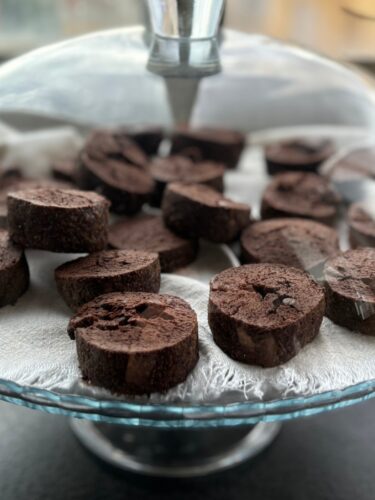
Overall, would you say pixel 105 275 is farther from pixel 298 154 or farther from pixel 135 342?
pixel 298 154

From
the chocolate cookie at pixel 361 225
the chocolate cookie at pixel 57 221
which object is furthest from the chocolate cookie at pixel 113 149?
the chocolate cookie at pixel 361 225

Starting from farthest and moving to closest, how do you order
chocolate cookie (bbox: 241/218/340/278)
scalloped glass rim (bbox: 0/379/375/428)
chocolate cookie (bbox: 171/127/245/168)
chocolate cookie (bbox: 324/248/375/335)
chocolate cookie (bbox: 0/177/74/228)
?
chocolate cookie (bbox: 171/127/245/168), chocolate cookie (bbox: 0/177/74/228), chocolate cookie (bbox: 241/218/340/278), chocolate cookie (bbox: 324/248/375/335), scalloped glass rim (bbox: 0/379/375/428)

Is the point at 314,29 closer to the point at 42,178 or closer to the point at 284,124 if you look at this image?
the point at 284,124

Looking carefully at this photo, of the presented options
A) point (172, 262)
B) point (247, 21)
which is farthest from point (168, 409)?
point (247, 21)

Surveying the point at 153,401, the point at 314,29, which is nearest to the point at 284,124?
the point at 314,29

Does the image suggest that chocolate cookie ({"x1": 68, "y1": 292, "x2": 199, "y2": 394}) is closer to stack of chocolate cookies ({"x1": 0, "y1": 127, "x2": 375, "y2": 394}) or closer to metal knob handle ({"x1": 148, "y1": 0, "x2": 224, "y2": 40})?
stack of chocolate cookies ({"x1": 0, "y1": 127, "x2": 375, "y2": 394})

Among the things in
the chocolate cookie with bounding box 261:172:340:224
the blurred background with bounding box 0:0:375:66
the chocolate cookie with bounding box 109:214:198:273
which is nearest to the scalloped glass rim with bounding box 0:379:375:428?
the chocolate cookie with bounding box 109:214:198:273

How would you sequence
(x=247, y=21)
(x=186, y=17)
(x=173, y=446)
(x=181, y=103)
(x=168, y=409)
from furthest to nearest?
(x=247, y=21) < (x=181, y=103) < (x=173, y=446) < (x=186, y=17) < (x=168, y=409)
